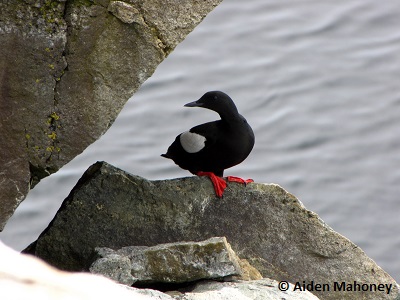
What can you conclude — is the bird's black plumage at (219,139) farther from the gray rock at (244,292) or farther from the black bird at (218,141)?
the gray rock at (244,292)

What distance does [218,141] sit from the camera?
19.1ft

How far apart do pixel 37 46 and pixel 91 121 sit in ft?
2.01

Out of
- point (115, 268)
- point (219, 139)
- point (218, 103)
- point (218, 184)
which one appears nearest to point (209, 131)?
point (219, 139)

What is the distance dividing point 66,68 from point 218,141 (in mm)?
1541

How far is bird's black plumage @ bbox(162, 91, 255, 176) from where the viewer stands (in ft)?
19.0

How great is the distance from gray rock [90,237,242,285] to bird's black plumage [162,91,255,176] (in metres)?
1.36

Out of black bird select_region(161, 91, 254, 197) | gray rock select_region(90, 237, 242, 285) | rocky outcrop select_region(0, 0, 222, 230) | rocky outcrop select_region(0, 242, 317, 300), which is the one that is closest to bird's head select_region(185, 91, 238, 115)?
black bird select_region(161, 91, 254, 197)

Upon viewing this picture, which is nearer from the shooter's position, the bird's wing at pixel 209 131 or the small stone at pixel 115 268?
the small stone at pixel 115 268

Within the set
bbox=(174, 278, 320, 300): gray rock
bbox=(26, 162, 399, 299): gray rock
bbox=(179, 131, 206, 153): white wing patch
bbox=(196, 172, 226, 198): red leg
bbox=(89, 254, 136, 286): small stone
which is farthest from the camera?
bbox=(179, 131, 206, 153): white wing patch

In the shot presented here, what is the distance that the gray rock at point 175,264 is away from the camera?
4430 millimetres

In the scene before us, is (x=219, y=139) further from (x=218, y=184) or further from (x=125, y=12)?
(x=125, y=12)

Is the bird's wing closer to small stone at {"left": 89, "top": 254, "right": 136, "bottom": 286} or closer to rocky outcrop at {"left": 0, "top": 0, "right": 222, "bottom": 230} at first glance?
rocky outcrop at {"left": 0, "top": 0, "right": 222, "bottom": 230}

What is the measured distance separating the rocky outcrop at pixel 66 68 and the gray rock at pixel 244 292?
4.50ft

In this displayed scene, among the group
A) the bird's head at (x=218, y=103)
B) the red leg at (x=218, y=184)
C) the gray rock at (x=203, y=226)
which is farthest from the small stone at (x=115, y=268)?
the bird's head at (x=218, y=103)
